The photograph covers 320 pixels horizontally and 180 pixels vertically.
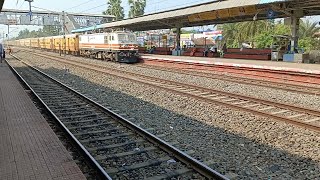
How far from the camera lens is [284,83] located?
15375 millimetres

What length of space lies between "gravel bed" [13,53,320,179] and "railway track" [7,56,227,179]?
0.49m

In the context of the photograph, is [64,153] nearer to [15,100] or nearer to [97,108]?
[97,108]

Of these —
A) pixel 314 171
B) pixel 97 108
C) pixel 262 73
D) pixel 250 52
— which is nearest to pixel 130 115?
pixel 97 108

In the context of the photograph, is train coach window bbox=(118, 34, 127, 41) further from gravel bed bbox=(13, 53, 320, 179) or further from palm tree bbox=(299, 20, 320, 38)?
palm tree bbox=(299, 20, 320, 38)

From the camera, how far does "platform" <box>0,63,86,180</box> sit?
4672mm

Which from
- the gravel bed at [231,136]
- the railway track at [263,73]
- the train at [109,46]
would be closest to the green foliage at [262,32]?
the train at [109,46]

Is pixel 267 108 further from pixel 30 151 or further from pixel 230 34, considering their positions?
pixel 230 34

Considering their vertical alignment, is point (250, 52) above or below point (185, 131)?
above

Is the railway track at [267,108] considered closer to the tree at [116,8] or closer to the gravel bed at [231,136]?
the gravel bed at [231,136]

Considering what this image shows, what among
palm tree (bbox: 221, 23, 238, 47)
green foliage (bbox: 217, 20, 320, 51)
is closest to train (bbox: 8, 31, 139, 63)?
green foliage (bbox: 217, 20, 320, 51)

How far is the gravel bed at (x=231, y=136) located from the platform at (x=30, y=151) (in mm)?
2362

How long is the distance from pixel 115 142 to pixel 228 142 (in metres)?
2.44

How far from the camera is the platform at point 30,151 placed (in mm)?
4672

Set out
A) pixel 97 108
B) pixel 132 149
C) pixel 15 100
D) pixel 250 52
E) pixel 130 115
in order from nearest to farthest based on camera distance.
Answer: pixel 132 149 → pixel 130 115 → pixel 97 108 → pixel 15 100 → pixel 250 52
